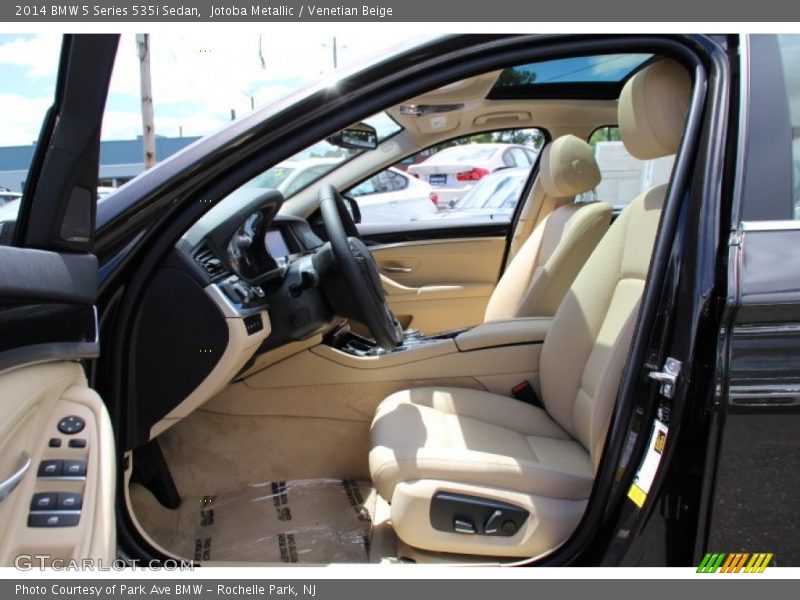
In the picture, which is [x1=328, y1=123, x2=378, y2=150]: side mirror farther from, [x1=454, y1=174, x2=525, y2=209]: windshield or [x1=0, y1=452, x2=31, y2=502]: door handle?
[x1=0, y1=452, x2=31, y2=502]: door handle

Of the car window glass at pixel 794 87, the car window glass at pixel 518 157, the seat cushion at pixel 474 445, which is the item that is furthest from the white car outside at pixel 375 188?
the car window glass at pixel 794 87

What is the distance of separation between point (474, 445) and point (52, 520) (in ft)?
3.24

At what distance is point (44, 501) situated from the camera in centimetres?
90

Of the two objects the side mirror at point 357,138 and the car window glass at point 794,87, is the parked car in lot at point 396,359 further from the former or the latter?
the side mirror at point 357,138

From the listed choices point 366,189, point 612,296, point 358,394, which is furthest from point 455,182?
point 612,296

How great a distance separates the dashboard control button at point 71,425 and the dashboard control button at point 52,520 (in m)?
0.13

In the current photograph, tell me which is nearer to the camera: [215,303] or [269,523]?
[215,303]

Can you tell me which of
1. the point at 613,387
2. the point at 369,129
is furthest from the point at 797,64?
the point at 369,129

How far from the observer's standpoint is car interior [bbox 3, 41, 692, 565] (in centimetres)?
140

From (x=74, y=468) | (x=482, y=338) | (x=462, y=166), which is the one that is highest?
(x=462, y=166)

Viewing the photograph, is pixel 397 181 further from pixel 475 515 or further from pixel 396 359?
pixel 475 515

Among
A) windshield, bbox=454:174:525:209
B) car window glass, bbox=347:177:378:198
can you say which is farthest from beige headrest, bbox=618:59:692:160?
windshield, bbox=454:174:525:209

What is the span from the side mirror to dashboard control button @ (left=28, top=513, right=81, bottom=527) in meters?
1.96

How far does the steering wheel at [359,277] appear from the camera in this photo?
5.82 ft
